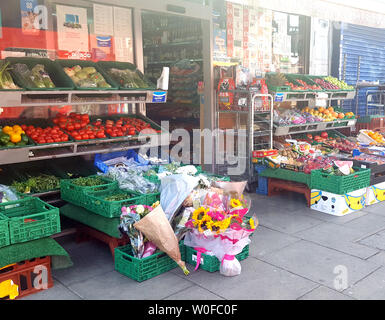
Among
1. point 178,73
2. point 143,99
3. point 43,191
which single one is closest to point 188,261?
point 43,191

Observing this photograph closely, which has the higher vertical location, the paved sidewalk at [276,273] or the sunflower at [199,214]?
the sunflower at [199,214]

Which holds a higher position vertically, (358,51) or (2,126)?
(358,51)

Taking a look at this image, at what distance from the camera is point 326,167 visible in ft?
20.0

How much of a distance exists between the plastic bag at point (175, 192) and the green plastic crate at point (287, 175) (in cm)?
219

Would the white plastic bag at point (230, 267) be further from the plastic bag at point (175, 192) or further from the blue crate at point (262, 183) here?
the blue crate at point (262, 183)

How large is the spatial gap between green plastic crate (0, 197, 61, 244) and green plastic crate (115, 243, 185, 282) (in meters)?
0.68

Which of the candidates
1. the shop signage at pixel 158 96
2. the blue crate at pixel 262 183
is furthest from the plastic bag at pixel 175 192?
the blue crate at pixel 262 183

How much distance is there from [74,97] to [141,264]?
2641 millimetres

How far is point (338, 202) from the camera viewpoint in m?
5.82

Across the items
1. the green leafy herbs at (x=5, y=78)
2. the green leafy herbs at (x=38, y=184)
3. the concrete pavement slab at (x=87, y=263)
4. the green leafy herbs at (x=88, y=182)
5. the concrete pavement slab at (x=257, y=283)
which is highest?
the green leafy herbs at (x=5, y=78)

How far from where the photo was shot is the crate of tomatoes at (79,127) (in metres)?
5.31

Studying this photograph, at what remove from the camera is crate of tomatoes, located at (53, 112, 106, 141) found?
531 centimetres

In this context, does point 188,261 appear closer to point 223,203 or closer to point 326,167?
point 223,203

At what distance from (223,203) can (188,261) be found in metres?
0.71
